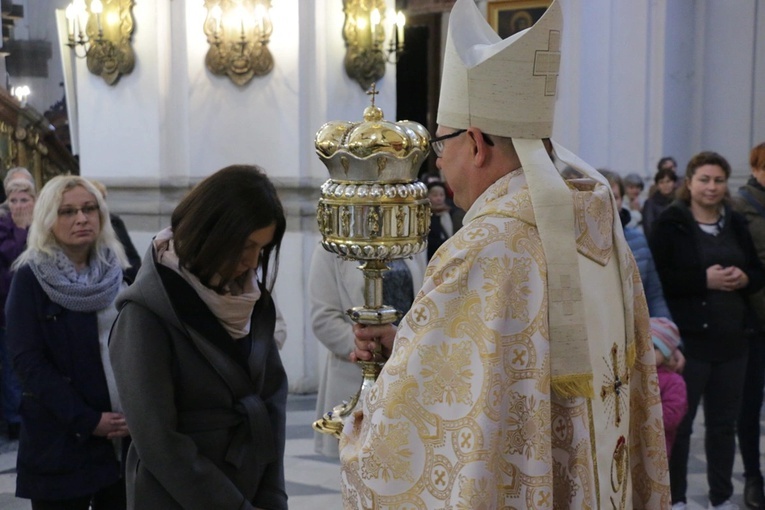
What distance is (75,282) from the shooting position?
117 inches

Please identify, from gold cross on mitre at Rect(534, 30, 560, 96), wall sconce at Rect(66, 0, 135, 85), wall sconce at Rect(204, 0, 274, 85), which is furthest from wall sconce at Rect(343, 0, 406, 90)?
gold cross on mitre at Rect(534, 30, 560, 96)

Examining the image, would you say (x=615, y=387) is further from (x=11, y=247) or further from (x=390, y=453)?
(x=11, y=247)

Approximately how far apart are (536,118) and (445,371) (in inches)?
20.3

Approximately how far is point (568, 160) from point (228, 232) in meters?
0.77

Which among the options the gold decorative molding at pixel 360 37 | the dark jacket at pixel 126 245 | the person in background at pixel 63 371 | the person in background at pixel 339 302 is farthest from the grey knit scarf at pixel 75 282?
the gold decorative molding at pixel 360 37

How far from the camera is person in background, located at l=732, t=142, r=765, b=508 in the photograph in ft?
15.4

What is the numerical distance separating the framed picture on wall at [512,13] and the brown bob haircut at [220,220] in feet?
27.4

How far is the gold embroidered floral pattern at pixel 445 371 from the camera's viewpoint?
167 cm

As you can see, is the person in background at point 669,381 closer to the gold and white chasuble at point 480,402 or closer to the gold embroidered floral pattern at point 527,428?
the gold and white chasuble at point 480,402

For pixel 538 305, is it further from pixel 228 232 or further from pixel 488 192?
pixel 228 232

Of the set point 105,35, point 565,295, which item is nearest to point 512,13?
point 105,35

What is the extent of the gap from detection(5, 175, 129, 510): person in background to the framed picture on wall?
779cm

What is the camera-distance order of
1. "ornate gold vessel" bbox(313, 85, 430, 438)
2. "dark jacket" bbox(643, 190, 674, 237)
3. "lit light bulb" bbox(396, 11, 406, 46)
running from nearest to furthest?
"ornate gold vessel" bbox(313, 85, 430, 438) → "lit light bulb" bbox(396, 11, 406, 46) → "dark jacket" bbox(643, 190, 674, 237)

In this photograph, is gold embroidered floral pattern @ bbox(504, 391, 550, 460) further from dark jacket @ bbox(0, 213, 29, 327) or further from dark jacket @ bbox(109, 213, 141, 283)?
dark jacket @ bbox(0, 213, 29, 327)
